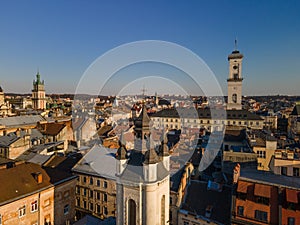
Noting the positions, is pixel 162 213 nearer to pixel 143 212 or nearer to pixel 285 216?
pixel 143 212

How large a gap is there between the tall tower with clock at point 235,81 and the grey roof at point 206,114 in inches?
438

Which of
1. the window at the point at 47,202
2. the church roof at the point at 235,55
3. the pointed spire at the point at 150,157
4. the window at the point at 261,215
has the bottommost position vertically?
the window at the point at 47,202

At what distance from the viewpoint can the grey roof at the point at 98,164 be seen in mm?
27403

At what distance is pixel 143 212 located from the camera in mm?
14688

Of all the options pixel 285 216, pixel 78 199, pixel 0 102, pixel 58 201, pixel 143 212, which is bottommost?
pixel 78 199

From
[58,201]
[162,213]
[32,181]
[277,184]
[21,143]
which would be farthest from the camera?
[21,143]

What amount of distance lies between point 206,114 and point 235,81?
18813 mm

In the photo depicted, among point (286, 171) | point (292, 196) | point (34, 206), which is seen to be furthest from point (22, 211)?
point (286, 171)

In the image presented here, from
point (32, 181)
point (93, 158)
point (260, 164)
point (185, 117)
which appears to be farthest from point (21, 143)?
point (185, 117)

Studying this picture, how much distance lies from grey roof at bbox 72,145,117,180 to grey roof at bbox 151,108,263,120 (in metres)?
55.0

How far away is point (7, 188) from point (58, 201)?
5.30 m

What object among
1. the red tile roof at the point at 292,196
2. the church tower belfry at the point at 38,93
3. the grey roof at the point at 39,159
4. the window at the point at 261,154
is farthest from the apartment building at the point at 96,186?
the church tower belfry at the point at 38,93

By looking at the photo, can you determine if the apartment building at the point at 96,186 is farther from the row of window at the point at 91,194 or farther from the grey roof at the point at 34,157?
the grey roof at the point at 34,157

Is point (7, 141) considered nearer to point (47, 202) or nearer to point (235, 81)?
point (47, 202)
